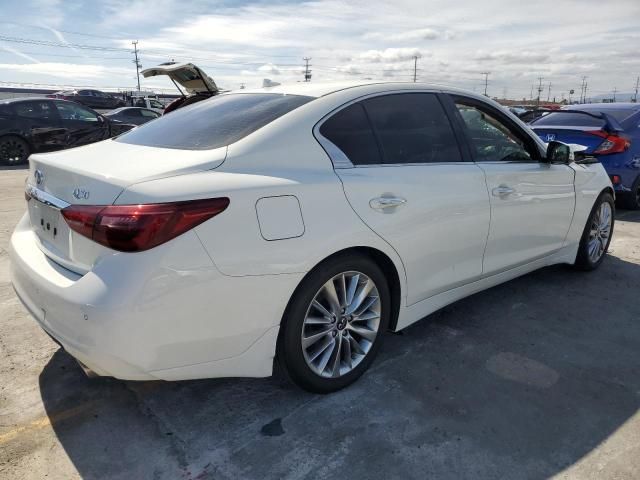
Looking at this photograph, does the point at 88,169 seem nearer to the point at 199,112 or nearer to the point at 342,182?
the point at 199,112

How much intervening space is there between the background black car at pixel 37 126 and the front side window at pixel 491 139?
11.2 meters

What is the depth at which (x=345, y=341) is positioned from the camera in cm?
281

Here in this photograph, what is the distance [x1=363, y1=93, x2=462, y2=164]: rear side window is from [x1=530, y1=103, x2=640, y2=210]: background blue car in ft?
14.0

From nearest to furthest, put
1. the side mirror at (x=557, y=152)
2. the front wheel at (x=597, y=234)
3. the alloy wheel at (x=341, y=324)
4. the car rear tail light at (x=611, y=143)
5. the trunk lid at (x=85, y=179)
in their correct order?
the trunk lid at (x=85, y=179)
the alloy wheel at (x=341, y=324)
the side mirror at (x=557, y=152)
the front wheel at (x=597, y=234)
the car rear tail light at (x=611, y=143)

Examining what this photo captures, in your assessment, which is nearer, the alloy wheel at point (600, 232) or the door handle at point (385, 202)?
the door handle at point (385, 202)

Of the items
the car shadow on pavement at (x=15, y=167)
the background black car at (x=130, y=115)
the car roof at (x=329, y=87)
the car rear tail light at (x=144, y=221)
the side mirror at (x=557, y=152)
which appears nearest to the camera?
the car rear tail light at (x=144, y=221)

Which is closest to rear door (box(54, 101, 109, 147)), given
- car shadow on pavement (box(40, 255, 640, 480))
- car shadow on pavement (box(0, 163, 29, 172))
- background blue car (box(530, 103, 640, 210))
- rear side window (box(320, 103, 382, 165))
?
car shadow on pavement (box(0, 163, 29, 172))

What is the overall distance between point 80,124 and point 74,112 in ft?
1.02

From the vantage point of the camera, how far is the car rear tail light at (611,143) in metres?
6.80

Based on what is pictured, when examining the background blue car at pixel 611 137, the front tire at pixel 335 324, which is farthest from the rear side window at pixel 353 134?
the background blue car at pixel 611 137

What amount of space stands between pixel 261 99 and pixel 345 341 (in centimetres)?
144

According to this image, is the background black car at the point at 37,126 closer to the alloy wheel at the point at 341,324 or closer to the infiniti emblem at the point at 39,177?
the infiniti emblem at the point at 39,177

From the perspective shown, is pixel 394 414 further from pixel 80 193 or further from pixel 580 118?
pixel 580 118

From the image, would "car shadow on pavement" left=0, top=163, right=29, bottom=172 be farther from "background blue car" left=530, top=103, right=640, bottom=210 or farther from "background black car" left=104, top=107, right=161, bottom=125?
"background blue car" left=530, top=103, right=640, bottom=210
